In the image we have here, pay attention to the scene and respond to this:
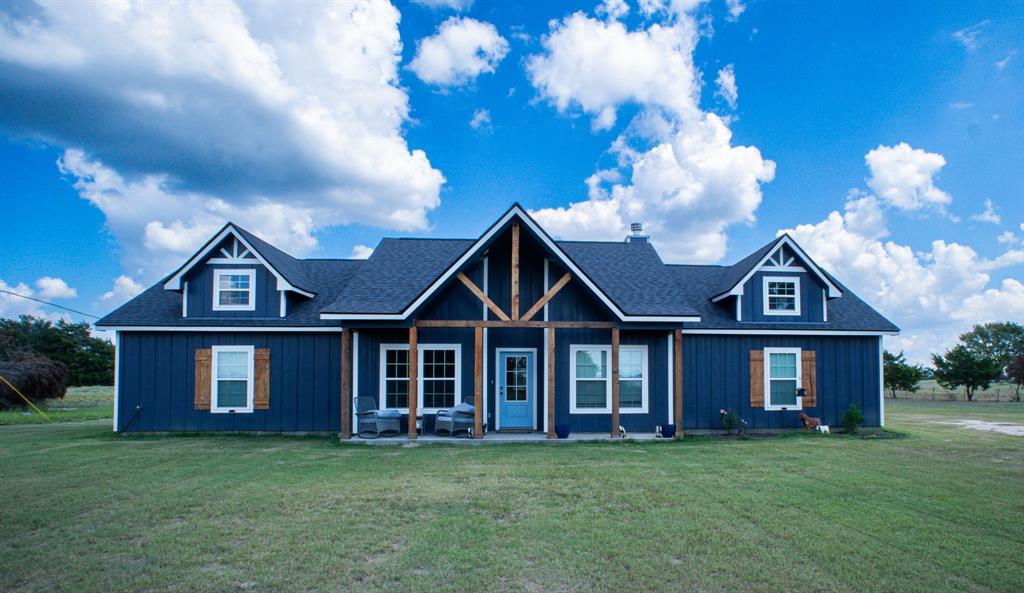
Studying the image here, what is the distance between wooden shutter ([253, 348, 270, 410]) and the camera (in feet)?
48.2

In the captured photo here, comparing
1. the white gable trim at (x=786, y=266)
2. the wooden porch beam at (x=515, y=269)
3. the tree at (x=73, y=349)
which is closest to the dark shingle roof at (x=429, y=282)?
the white gable trim at (x=786, y=266)

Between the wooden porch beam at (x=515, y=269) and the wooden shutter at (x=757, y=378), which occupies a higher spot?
the wooden porch beam at (x=515, y=269)

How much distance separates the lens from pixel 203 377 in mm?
14734

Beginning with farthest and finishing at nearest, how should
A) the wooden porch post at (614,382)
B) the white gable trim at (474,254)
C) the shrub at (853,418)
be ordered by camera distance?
1. the shrub at (853,418)
2. the wooden porch post at (614,382)
3. the white gable trim at (474,254)

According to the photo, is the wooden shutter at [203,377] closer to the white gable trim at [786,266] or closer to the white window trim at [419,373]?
the white window trim at [419,373]

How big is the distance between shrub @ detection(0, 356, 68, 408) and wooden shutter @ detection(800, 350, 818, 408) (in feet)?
109

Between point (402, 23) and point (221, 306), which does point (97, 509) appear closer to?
point (221, 306)

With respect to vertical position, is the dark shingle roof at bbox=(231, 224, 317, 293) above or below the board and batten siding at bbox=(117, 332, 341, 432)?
above

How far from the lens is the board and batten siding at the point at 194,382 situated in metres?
14.7

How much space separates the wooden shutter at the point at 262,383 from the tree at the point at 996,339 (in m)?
62.1

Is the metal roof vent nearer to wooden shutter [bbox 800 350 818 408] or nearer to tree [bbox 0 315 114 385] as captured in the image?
wooden shutter [bbox 800 350 818 408]

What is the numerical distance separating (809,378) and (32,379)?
1381 inches

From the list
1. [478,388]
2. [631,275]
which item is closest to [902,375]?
[631,275]

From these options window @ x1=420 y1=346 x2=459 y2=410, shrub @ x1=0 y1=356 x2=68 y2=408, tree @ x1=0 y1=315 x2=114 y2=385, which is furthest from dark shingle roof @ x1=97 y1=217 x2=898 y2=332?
tree @ x1=0 y1=315 x2=114 y2=385
